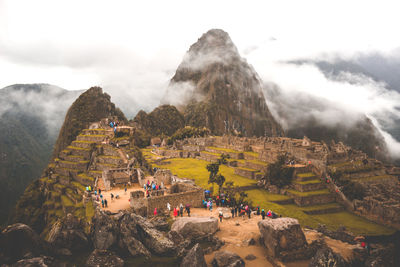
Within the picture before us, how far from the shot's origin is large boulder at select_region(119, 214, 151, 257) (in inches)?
508

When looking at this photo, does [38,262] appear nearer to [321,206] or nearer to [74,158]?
[74,158]

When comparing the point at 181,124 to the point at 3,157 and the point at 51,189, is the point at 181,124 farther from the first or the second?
the point at 51,189

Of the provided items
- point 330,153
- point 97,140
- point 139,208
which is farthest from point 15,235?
point 330,153

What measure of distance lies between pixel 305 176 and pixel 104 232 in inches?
1238

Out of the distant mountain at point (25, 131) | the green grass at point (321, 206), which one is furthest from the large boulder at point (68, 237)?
the distant mountain at point (25, 131)

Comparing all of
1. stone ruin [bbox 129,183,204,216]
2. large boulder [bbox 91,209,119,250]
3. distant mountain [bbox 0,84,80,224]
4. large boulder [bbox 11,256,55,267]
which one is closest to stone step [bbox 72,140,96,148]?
stone ruin [bbox 129,183,204,216]

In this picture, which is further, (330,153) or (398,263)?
(330,153)

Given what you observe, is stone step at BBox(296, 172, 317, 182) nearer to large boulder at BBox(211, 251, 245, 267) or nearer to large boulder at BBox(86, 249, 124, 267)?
large boulder at BBox(211, 251, 245, 267)

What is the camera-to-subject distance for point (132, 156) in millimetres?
35344

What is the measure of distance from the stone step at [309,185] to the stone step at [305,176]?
642 millimetres

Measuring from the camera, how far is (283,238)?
13875 millimetres

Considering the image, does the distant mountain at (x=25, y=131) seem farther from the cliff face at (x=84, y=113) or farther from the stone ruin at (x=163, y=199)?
the stone ruin at (x=163, y=199)

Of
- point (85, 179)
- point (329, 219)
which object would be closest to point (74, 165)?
point (85, 179)

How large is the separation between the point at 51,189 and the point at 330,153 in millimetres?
41412
